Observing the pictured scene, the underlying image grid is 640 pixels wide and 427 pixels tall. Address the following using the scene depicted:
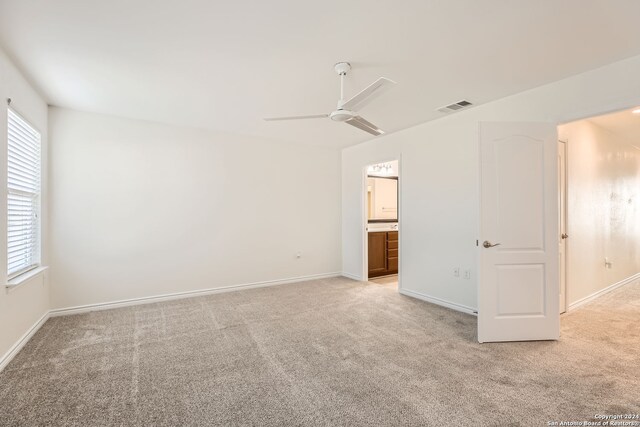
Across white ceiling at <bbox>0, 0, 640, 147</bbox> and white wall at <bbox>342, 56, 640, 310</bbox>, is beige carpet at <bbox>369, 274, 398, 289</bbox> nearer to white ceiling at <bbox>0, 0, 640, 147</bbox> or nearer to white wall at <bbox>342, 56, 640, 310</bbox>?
white wall at <bbox>342, 56, 640, 310</bbox>

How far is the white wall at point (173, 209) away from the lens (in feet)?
12.6

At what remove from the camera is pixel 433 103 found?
361 cm

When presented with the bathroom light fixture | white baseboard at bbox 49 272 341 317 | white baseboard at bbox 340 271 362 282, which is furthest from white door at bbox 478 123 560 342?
the bathroom light fixture

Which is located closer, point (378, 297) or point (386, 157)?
point (378, 297)

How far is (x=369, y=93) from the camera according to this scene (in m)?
2.36

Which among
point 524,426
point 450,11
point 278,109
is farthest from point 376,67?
point 524,426

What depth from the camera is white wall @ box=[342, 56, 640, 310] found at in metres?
2.79

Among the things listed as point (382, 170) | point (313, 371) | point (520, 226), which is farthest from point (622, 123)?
point (313, 371)

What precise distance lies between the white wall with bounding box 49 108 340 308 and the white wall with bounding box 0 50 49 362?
21 cm

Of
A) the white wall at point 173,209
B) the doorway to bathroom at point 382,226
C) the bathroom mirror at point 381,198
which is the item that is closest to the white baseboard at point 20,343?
the white wall at point 173,209

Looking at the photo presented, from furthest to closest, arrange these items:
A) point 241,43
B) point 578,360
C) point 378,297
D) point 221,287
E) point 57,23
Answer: point 221,287 → point 378,297 → point 578,360 → point 241,43 → point 57,23

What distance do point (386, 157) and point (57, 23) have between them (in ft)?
13.7

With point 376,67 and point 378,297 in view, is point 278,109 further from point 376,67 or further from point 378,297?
point 378,297

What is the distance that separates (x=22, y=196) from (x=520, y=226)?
500 centimetres
